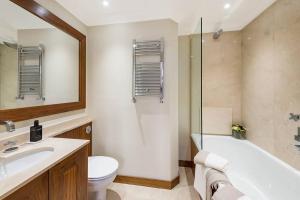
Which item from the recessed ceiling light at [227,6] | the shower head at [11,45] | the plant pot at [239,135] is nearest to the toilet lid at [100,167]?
the shower head at [11,45]

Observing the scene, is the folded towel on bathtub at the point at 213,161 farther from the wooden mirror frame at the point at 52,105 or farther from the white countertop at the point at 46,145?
the wooden mirror frame at the point at 52,105

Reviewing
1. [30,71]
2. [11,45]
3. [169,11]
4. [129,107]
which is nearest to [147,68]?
[129,107]

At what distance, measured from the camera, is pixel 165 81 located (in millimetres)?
2100

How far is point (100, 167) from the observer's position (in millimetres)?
1677

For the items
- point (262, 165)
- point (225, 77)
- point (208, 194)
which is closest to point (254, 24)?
point (225, 77)

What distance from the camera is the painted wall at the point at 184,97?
105 inches

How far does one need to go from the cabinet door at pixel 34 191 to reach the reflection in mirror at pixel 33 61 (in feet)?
2.49

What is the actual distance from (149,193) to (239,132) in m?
1.61

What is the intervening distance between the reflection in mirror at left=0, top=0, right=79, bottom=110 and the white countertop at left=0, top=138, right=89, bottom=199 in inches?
16.6

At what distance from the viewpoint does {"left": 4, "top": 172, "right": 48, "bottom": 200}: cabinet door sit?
0.75 m

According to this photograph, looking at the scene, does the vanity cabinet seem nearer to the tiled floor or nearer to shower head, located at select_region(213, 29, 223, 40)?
the tiled floor

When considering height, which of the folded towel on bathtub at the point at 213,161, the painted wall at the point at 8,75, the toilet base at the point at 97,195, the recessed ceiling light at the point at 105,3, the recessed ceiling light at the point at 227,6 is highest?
the recessed ceiling light at the point at 227,6

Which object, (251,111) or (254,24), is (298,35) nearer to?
(254,24)

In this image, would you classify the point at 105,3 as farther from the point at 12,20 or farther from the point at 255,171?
the point at 255,171
